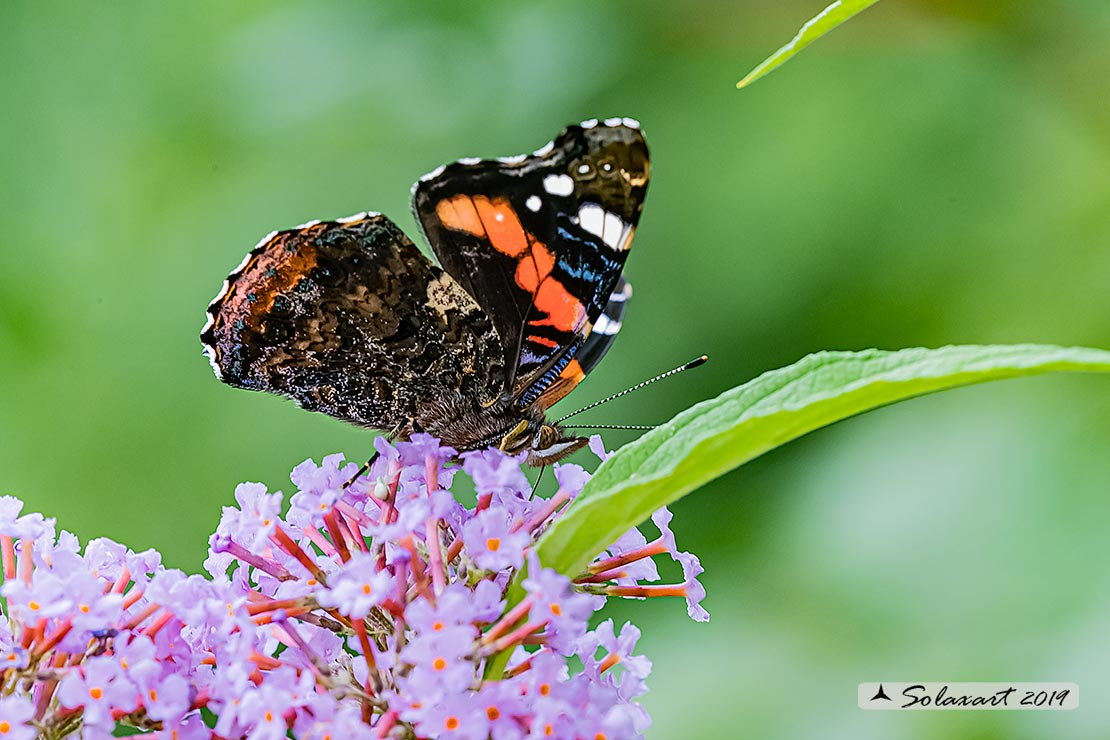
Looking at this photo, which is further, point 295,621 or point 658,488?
point 295,621

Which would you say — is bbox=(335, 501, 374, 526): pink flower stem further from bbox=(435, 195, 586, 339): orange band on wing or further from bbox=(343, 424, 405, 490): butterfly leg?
bbox=(435, 195, 586, 339): orange band on wing

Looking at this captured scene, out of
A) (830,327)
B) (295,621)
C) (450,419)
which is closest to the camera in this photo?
(295,621)

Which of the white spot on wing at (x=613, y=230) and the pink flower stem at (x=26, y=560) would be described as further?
the white spot on wing at (x=613, y=230)

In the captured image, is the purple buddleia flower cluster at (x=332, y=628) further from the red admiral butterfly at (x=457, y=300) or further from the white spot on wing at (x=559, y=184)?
the white spot on wing at (x=559, y=184)

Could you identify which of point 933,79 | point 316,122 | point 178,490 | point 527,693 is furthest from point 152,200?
point 527,693

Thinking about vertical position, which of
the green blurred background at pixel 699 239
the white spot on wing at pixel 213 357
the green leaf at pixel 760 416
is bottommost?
the green leaf at pixel 760 416

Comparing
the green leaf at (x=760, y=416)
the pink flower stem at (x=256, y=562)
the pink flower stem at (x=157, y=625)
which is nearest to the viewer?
the green leaf at (x=760, y=416)

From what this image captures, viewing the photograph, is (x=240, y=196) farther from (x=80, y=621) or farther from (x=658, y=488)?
(x=658, y=488)

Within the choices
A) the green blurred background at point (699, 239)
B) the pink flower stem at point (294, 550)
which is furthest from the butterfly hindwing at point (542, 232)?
the green blurred background at point (699, 239)
